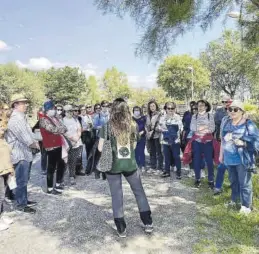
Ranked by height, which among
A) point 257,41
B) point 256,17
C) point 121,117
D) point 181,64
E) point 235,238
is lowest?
point 235,238

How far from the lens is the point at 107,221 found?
388cm

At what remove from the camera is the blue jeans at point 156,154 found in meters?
6.71

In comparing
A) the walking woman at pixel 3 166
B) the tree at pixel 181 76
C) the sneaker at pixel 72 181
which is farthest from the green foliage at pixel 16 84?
the walking woman at pixel 3 166

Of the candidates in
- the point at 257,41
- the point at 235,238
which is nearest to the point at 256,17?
the point at 257,41

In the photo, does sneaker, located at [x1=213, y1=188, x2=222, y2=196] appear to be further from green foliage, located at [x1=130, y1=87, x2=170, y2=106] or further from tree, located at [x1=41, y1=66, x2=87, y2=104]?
tree, located at [x1=41, y1=66, x2=87, y2=104]

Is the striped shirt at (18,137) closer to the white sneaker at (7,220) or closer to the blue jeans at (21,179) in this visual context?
the blue jeans at (21,179)

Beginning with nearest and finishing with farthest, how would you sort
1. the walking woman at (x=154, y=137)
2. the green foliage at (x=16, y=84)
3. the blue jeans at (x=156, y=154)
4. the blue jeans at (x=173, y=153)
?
the blue jeans at (x=173, y=153) < the walking woman at (x=154, y=137) < the blue jeans at (x=156, y=154) < the green foliage at (x=16, y=84)

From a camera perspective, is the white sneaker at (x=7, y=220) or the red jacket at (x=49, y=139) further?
the red jacket at (x=49, y=139)

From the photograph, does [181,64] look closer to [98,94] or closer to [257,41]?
[98,94]

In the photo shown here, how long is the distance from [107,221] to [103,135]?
1.12 meters

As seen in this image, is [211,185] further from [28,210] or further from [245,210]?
[28,210]

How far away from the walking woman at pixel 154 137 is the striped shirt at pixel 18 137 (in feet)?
9.65

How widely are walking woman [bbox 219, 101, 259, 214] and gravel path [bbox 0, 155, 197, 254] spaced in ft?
2.34

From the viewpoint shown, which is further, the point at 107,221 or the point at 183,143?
the point at 183,143
